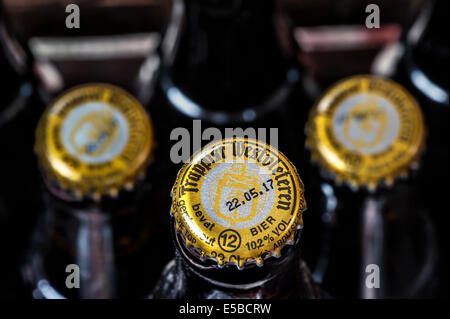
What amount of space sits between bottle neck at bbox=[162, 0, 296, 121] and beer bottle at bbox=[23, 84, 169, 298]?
0.11 metres

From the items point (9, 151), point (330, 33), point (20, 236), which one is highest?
point (330, 33)

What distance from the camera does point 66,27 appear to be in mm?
1087

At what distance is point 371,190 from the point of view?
0.74 meters

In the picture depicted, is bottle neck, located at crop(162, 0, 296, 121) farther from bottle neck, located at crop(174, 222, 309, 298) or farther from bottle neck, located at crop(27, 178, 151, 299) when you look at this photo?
bottle neck, located at crop(174, 222, 309, 298)

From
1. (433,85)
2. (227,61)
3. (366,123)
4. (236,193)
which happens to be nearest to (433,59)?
(433,85)

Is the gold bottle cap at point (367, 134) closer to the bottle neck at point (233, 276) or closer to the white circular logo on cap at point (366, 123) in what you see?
the white circular logo on cap at point (366, 123)

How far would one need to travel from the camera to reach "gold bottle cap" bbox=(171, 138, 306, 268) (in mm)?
488

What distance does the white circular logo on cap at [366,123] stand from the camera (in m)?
0.73

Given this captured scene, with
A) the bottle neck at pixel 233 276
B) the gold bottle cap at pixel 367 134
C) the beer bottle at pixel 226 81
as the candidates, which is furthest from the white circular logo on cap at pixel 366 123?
the bottle neck at pixel 233 276

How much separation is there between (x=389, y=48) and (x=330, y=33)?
0.13 meters

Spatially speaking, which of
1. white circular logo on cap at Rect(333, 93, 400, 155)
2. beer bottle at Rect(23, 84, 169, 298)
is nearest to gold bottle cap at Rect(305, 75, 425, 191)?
white circular logo on cap at Rect(333, 93, 400, 155)

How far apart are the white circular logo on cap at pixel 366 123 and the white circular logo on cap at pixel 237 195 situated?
27cm

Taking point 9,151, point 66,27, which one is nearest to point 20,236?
point 9,151
